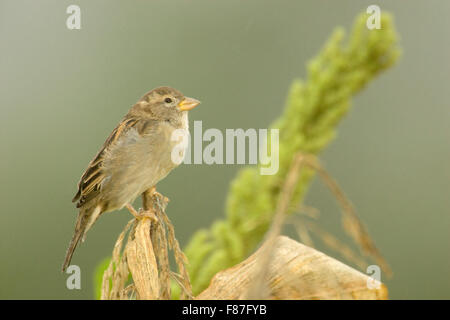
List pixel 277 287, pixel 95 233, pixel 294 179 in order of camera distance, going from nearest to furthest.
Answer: pixel 294 179 → pixel 277 287 → pixel 95 233

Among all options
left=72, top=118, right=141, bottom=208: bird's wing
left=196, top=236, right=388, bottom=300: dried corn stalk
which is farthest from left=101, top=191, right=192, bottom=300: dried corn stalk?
left=72, top=118, right=141, bottom=208: bird's wing

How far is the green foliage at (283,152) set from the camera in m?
1.58

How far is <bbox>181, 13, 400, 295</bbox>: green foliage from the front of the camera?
158 cm

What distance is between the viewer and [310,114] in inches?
63.5

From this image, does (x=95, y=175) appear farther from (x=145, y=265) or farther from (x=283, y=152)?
(x=145, y=265)

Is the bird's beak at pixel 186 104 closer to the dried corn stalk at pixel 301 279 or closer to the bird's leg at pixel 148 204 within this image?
the bird's leg at pixel 148 204

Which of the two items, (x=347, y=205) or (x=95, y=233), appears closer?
(x=347, y=205)

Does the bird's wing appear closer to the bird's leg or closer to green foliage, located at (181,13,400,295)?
the bird's leg

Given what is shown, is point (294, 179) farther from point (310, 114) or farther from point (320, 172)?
point (310, 114)

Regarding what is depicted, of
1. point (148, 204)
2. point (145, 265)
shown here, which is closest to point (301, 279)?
point (145, 265)

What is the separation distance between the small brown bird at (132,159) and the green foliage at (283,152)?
0.82 ft

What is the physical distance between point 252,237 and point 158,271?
0.61 m

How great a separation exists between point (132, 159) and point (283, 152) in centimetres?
46
